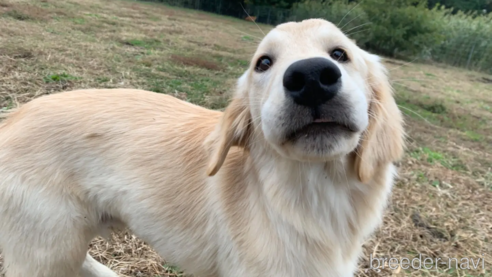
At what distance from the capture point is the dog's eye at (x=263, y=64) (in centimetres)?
197

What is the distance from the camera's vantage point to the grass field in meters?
3.29

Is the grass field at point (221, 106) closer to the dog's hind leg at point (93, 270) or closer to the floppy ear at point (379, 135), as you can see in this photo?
the dog's hind leg at point (93, 270)

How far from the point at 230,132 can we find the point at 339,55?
738mm

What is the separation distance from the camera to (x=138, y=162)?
2213 millimetres

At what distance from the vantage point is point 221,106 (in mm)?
5793

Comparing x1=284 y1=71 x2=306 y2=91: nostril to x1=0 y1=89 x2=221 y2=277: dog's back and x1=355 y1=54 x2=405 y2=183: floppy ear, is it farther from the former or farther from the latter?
x1=0 y1=89 x2=221 y2=277: dog's back

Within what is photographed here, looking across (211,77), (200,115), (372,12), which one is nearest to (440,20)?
(372,12)

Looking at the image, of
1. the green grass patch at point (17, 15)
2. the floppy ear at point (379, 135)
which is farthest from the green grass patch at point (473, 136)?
the green grass patch at point (17, 15)

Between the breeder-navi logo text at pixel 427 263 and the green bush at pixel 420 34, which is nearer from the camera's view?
the breeder-navi logo text at pixel 427 263

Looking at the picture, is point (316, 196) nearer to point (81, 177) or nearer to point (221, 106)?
point (81, 177)

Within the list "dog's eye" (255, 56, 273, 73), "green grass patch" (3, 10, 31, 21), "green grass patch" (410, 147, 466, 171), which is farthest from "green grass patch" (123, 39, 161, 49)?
"dog's eye" (255, 56, 273, 73)

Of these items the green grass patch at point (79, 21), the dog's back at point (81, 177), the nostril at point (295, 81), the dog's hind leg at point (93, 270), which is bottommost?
the green grass patch at point (79, 21)

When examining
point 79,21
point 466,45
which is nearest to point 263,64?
point 79,21

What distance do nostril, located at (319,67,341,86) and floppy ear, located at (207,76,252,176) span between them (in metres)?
0.67
